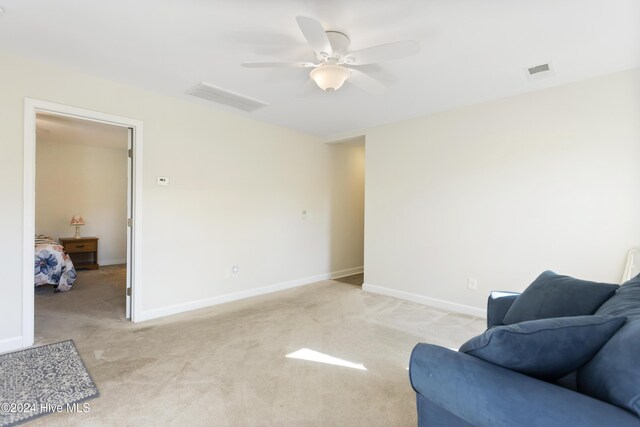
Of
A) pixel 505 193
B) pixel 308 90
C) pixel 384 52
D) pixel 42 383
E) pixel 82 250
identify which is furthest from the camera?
pixel 82 250

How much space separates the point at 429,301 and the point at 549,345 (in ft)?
9.78

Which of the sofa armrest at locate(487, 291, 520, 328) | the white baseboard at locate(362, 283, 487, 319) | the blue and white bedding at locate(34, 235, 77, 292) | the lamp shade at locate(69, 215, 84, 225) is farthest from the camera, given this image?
the lamp shade at locate(69, 215, 84, 225)

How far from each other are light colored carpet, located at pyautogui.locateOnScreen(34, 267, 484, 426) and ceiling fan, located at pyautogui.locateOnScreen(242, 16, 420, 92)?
2.13 m

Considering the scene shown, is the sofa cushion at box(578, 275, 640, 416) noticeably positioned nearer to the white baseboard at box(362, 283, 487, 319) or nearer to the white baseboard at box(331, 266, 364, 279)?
the white baseboard at box(362, 283, 487, 319)

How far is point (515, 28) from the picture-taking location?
81.3 inches

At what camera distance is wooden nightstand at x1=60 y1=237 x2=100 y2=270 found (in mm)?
5722

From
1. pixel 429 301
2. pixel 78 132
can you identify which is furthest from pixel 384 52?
pixel 78 132

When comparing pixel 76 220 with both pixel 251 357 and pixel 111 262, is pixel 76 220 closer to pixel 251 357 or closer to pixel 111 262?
pixel 111 262

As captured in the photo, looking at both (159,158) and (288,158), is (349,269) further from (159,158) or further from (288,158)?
(159,158)

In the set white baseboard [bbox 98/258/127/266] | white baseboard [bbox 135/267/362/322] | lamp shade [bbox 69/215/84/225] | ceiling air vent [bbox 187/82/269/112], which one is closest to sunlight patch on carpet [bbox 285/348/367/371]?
white baseboard [bbox 135/267/362/322]

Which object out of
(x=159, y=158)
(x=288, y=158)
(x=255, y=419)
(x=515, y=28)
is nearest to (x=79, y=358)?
(x=255, y=419)

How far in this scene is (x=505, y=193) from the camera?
335cm

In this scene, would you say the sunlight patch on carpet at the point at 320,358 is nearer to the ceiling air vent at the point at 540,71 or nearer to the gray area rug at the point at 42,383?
the gray area rug at the point at 42,383

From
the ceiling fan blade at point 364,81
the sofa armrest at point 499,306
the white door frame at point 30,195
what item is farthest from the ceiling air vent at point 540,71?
the white door frame at point 30,195
